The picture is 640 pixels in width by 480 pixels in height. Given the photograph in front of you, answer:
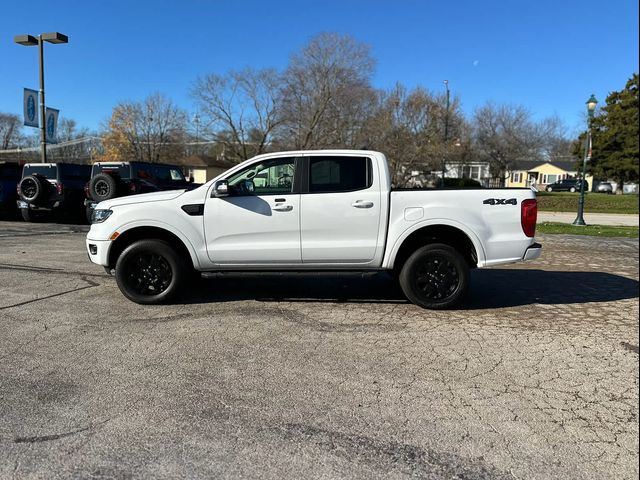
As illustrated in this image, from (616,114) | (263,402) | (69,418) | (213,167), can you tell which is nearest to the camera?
(69,418)

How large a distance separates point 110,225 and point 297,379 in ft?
10.9

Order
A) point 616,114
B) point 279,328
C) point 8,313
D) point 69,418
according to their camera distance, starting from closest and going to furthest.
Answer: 1. point 69,418
2. point 279,328
3. point 8,313
4. point 616,114

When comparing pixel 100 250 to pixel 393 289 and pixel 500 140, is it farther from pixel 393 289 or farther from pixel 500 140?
pixel 500 140

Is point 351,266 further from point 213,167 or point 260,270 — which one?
point 213,167

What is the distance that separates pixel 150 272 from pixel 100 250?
0.66m

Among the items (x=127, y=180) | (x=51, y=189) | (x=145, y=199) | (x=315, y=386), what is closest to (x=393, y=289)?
(x=315, y=386)

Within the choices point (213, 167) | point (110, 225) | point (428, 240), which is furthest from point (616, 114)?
point (213, 167)

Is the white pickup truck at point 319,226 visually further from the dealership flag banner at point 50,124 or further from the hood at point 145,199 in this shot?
the dealership flag banner at point 50,124

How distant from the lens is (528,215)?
547cm

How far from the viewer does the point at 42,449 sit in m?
2.79

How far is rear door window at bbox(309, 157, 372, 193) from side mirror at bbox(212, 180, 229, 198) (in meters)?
0.99

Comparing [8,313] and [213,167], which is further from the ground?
[213,167]

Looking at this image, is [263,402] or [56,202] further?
[56,202]

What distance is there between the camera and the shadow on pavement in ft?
20.2
